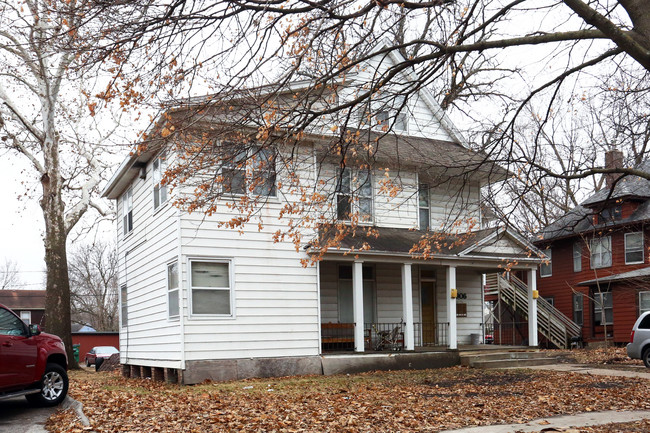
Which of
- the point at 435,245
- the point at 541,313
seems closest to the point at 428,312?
the point at 435,245

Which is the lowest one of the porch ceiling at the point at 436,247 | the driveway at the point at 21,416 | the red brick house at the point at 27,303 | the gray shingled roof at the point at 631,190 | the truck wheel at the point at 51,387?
the red brick house at the point at 27,303

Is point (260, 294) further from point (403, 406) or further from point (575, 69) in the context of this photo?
point (575, 69)

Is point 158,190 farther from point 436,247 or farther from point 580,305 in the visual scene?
point 580,305

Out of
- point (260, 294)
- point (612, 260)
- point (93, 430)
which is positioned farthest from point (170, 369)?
point (612, 260)

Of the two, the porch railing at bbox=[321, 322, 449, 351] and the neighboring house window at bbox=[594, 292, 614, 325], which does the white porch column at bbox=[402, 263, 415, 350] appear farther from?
the neighboring house window at bbox=[594, 292, 614, 325]

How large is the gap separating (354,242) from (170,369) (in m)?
6.07

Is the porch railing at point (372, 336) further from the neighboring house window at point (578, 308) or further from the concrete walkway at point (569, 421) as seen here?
the neighboring house window at point (578, 308)

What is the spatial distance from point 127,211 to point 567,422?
1682cm

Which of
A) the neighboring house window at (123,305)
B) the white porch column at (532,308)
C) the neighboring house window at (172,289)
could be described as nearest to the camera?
the neighboring house window at (172,289)

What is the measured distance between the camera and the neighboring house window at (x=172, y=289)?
54.0ft

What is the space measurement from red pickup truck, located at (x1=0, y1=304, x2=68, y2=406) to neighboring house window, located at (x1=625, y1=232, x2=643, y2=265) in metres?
26.8

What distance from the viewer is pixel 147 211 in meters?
19.4

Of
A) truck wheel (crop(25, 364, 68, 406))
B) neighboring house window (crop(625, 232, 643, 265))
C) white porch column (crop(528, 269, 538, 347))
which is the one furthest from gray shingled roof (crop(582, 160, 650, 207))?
truck wheel (crop(25, 364, 68, 406))

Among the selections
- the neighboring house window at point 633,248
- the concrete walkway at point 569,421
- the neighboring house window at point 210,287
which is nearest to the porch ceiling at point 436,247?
the neighboring house window at point 210,287
